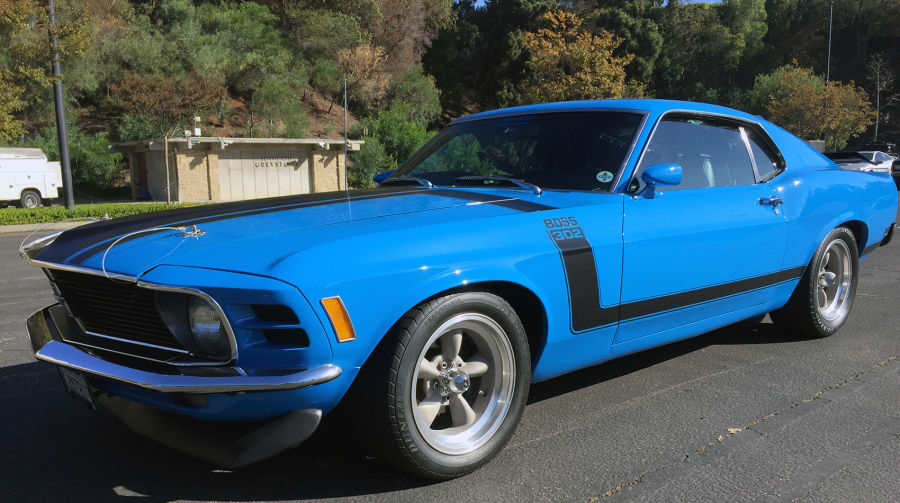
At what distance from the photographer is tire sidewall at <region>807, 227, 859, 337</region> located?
4.42m

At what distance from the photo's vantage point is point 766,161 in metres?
4.29

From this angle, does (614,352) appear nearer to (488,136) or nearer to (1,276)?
(488,136)


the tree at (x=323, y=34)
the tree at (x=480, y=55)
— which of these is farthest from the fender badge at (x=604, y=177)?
the tree at (x=480, y=55)

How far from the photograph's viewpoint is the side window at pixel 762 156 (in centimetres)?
422

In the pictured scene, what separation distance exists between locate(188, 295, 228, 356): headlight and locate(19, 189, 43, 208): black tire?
2779 centimetres

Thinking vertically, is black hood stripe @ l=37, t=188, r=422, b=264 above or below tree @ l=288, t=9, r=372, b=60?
below

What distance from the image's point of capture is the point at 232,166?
2950cm

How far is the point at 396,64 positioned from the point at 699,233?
4752cm

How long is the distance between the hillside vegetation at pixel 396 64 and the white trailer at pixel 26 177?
10.4ft

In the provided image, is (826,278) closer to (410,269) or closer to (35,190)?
(410,269)

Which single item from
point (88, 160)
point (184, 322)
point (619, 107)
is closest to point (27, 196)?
point (88, 160)

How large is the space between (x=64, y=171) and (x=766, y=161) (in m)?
19.2

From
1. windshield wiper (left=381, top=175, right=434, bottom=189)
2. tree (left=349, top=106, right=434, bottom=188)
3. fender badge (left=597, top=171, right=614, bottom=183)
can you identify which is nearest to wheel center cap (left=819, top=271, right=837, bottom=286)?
fender badge (left=597, top=171, right=614, bottom=183)

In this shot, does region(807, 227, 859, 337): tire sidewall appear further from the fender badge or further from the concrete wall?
the concrete wall
